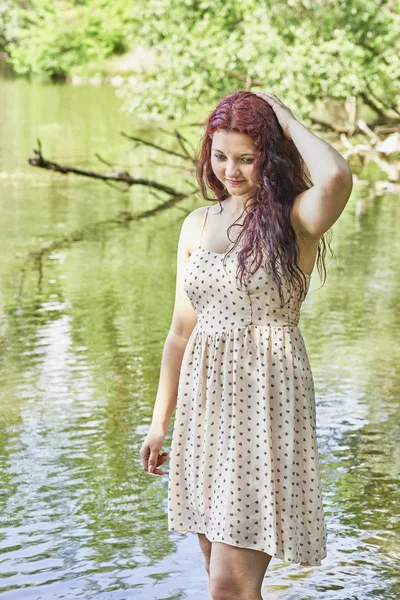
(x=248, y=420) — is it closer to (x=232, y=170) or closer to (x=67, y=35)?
(x=232, y=170)

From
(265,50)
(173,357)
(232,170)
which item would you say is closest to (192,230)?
(232,170)

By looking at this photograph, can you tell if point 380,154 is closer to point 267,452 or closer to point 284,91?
point 284,91

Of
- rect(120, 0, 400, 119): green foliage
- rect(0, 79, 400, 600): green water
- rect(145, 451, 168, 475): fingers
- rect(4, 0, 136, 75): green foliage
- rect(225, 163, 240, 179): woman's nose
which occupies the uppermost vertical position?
rect(4, 0, 136, 75): green foliage

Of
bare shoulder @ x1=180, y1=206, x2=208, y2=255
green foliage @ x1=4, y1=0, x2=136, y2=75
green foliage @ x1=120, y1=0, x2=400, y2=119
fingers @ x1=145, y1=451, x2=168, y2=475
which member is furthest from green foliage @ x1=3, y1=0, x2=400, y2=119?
green foliage @ x1=4, y1=0, x2=136, y2=75

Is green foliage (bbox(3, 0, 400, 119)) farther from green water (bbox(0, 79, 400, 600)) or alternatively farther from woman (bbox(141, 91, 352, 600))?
woman (bbox(141, 91, 352, 600))

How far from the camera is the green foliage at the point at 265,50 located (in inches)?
650

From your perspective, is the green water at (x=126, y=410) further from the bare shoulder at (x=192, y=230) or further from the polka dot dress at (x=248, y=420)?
the bare shoulder at (x=192, y=230)

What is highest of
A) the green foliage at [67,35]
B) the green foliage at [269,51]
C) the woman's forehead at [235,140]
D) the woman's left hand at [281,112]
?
the green foliage at [67,35]

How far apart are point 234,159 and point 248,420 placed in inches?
25.1

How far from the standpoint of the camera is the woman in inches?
104

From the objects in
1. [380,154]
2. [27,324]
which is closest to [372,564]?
[27,324]

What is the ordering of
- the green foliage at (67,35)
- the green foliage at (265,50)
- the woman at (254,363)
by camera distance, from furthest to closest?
the green foliage at (67,35), the green foliage at (265,50), the woman at (254,363)

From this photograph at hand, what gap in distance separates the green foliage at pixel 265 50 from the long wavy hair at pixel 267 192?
13.9 m

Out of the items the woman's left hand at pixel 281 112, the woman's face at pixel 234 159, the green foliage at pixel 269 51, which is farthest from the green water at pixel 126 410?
the green foliage at pixel 269 51
